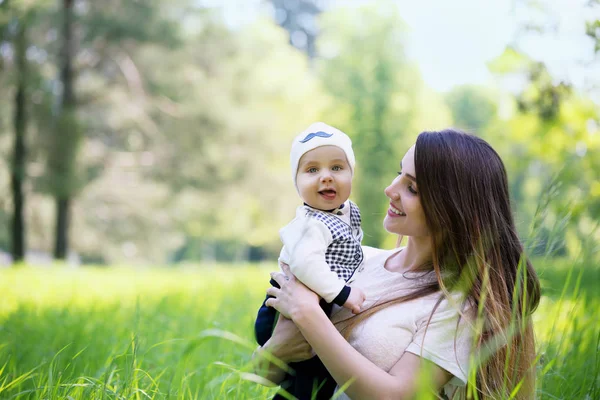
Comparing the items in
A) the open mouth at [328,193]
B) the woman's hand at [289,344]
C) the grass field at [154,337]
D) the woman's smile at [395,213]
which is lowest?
the grass field at [154,337]

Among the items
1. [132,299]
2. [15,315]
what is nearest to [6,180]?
[132,299]

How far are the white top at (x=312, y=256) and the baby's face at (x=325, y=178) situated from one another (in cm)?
14

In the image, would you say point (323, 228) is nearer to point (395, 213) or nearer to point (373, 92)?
point (395, 213)

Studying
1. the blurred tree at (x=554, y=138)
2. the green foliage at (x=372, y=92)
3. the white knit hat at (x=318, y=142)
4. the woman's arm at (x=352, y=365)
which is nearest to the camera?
the woman's arm at (x=352, y=365)

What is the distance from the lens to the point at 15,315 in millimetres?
4758

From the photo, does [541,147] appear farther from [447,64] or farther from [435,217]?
[435,217]

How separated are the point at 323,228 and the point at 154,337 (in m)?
2.43

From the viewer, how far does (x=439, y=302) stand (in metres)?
1.91

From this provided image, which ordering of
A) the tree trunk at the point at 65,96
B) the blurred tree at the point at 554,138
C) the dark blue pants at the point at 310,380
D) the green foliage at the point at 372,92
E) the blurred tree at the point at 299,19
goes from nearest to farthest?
the dark blue pants at the point at 310,380
the blurred tree at the point at 554,138
the tree trunk at the point at 65,96
the green foliage at the point at 372,92
the blurred tree at the point at 299,19

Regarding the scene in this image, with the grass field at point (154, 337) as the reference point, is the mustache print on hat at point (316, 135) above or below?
above

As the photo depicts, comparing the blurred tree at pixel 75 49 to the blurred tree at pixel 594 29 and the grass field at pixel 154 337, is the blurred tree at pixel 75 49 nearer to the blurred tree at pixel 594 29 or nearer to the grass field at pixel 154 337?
the grass field at pixel 154 337

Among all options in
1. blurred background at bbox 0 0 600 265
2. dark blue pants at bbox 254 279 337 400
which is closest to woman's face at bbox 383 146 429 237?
dark blue pants at bbox 254 279 337 400

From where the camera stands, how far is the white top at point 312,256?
6.29 feet

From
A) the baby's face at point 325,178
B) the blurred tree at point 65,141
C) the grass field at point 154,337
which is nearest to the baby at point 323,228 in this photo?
the baby's face at point 325,178
